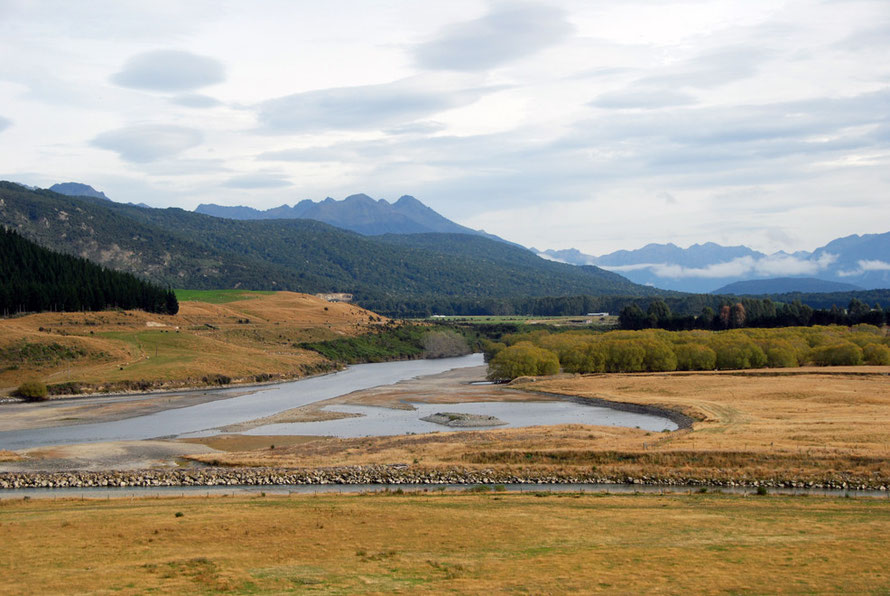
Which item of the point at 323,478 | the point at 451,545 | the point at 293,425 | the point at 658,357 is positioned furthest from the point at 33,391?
the point at 658,357

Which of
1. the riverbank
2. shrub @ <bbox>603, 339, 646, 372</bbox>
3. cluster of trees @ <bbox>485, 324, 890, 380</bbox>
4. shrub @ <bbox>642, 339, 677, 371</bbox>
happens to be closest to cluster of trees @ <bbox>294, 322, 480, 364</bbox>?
cluster of trees @ <bbox>485, 324, 890, 380</bbox>

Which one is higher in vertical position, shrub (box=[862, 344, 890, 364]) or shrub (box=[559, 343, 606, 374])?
shrub (box=[862, 344, 890, 364])

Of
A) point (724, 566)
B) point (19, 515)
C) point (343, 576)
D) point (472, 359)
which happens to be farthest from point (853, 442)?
point (472, 359)

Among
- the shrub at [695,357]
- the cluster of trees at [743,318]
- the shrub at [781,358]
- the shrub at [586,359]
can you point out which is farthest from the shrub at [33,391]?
the cluster of trees at [743,318]

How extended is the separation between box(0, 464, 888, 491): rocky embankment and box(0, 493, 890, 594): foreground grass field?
8.07 meters

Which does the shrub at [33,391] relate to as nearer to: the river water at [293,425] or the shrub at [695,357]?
the river water at [293,425]

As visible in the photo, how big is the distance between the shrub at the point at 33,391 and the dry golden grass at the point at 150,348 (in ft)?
14.3

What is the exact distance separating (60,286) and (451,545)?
14541cm

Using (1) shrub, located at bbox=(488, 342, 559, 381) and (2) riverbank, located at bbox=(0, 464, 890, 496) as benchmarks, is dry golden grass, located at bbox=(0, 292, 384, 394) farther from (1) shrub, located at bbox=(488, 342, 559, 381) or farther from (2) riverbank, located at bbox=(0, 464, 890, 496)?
(2) riverbank, located at bbox=(0, 464, 890, 496)

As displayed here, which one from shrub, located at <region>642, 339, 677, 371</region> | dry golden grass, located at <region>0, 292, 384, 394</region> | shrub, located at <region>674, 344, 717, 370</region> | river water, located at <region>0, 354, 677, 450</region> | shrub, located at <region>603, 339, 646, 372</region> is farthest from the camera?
shrub, located at <region>603, 339, 646, 372</region>

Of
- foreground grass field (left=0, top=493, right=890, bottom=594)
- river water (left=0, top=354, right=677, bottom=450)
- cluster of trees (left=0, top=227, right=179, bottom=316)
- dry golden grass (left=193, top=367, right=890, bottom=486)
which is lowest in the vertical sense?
river water (left=0, top=354, right=677, bottom=450)

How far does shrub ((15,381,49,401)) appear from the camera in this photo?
9950cm

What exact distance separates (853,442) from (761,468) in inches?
432

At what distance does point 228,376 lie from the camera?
12731cm
